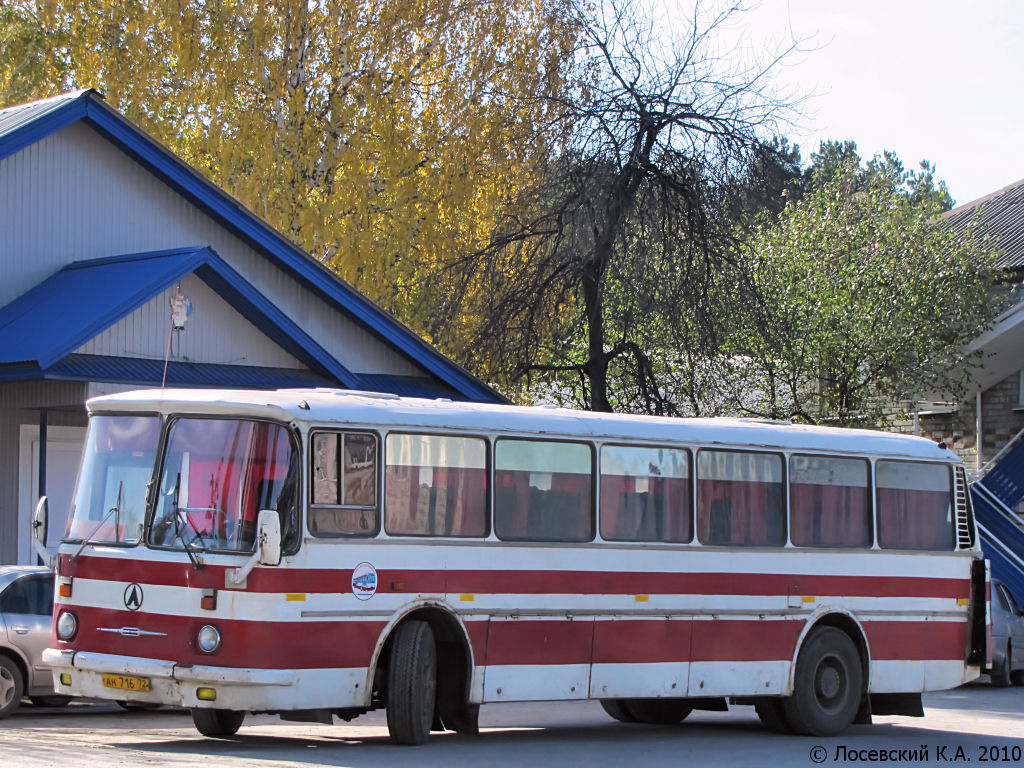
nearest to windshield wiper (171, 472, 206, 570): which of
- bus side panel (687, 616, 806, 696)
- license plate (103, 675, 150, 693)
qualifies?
license plate (103, 675, 150, 693)

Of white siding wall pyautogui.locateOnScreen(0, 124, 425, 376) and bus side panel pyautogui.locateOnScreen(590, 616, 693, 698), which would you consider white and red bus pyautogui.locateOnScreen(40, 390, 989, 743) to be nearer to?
bus side panel pyautogui.locateOnScreen(590, 616, 693, 698)

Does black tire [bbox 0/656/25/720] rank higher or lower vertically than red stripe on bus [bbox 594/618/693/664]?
lower

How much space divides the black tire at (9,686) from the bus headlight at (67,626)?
3.57 m

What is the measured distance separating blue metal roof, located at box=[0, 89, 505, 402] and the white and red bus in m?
8.17

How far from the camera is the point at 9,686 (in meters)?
14.7

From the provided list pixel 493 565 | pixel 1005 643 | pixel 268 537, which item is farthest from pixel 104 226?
pixel 1005 643

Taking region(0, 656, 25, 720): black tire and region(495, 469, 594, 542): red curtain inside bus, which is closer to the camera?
region(495, 469, 594, 542): red curtain inside bus

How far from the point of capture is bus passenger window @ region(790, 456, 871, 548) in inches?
581

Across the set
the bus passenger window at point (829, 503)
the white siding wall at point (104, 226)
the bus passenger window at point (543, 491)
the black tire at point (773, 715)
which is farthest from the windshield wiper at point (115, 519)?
the white siding wall at point (104, 226)

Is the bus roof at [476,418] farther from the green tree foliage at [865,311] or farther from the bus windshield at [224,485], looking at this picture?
the green tree foliage at [865,311]

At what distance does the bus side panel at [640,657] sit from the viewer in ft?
43.0

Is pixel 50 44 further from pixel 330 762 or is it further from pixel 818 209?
pixel 330 762

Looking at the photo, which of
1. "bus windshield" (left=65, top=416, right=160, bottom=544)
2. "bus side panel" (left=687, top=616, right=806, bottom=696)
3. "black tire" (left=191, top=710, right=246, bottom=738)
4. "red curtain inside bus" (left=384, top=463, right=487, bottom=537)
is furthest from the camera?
"bus side panel" (left=687, top=616, right=806, bottom=696)

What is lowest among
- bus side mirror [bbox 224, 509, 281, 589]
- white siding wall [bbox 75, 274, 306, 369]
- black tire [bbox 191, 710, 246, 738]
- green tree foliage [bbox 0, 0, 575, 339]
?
black tire [bbox 191, 710, 246, 738]
